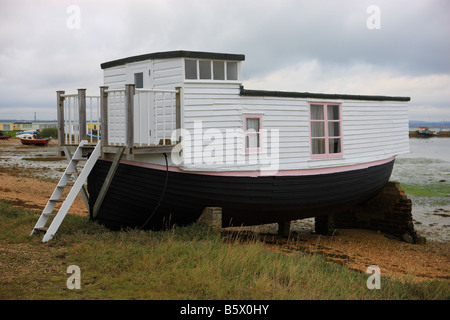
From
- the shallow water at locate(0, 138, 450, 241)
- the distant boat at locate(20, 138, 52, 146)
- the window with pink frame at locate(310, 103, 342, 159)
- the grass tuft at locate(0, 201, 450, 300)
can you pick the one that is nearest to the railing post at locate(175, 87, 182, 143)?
the grass tuft at locate(0, 201, 450, 300)

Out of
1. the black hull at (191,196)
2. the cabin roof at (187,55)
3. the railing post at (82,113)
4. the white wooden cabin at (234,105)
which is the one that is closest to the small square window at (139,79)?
the white wooden cabin at (234,105)

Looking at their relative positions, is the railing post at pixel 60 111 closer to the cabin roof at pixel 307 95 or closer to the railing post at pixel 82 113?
the railing post at pixel 82 113

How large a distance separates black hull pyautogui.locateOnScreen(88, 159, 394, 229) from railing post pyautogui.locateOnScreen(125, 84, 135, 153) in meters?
1.08

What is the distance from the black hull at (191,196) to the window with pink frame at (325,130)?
76 centimetres

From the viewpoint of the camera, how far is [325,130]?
42.0 ft

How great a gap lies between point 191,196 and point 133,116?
2.30 metres

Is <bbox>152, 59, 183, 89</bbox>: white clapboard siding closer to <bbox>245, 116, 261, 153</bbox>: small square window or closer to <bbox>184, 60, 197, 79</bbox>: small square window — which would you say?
<bbox>184, 60, 197, 79</bbox>: small square window

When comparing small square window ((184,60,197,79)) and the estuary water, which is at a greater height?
small square window ((184,60,197,79))

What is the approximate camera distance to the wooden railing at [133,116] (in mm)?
9781

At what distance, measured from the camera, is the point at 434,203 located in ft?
78.0

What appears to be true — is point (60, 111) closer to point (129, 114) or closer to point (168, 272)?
point (129, 114)

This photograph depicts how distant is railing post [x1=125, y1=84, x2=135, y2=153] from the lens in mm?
9703
